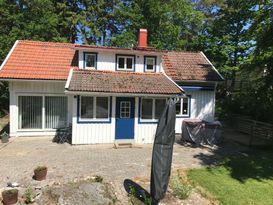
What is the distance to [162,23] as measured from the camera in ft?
107

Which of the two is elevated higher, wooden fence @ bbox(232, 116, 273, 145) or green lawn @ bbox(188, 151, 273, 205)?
wooden fence @ bbox(232, 116, 273, 145)

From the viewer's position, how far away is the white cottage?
1497 centimetres

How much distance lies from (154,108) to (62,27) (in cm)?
2152

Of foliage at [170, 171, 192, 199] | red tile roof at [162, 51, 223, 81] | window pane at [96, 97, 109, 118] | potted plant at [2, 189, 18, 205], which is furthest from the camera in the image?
red tile roof at [162, 51, 223, 81]

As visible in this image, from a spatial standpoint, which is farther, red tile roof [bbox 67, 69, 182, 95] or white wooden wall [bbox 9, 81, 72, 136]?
white wooden wall [bbox 9, 81, 72, 136]

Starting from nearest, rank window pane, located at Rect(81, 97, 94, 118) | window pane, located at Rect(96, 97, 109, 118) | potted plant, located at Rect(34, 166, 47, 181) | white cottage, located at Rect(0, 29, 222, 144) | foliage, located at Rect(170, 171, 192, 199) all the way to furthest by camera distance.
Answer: foliage, located at Rect(170, 171, 192, 199) → potted plant, located at Rect(34, 166, 47, 181) → window pane, located at Rect(81, 97, 94, 118) → white cottage, located at Rect(0, 29, 222, 144) → window pane, located at Rect(96, 97, 109, 118)

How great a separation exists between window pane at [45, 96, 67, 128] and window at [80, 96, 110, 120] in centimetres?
266

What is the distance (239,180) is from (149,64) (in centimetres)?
974

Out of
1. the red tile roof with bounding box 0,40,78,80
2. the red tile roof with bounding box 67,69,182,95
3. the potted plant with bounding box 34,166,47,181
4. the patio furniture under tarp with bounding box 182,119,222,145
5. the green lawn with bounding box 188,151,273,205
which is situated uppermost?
the red tile roof with bounding box 0,40,78,80

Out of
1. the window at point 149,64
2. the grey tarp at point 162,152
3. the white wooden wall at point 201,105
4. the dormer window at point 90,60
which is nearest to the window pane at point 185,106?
the white wooden wall at point 201,105

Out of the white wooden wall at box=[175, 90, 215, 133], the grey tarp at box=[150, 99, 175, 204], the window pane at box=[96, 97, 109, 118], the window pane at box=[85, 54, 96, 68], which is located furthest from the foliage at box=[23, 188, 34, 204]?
the white wooden wall at box=[175, 90, 215, 133]

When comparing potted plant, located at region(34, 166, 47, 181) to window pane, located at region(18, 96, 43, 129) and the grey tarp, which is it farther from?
window pane, located at region(18, 96, 43, 129)

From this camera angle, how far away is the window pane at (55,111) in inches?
658

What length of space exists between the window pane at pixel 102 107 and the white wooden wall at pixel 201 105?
18.9 ft
